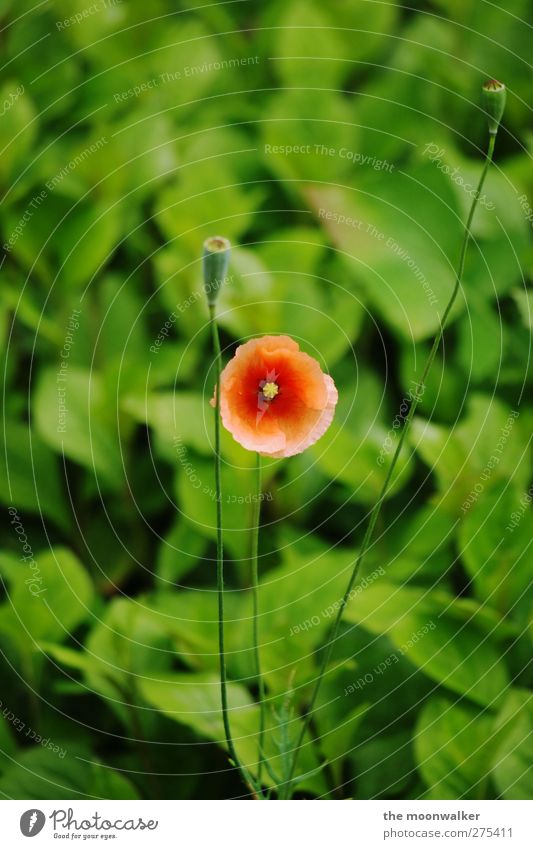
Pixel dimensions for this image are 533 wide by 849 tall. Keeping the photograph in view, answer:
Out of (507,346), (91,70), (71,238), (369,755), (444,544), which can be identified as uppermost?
(91,70)

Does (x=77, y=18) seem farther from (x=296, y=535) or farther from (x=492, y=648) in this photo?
(x=492, y=648)

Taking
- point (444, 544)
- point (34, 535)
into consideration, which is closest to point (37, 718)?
point (34, 535)

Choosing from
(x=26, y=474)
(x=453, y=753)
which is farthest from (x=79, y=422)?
(x=453, y=753)

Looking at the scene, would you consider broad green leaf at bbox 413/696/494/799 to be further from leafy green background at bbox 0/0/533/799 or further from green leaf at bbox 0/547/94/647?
green leaf at bbox 0/547/94/647

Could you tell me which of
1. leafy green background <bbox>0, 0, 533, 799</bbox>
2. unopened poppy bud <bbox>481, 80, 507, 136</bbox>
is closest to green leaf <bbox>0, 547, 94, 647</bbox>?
leafy green background <bbox>0, 0, 533, 799</bbox>

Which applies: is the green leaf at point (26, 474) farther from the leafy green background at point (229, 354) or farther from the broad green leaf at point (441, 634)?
the broad green leaf at point (441, 634)

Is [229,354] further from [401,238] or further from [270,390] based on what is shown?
[270,390]

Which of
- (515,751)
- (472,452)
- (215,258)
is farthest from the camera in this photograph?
(472,452)
